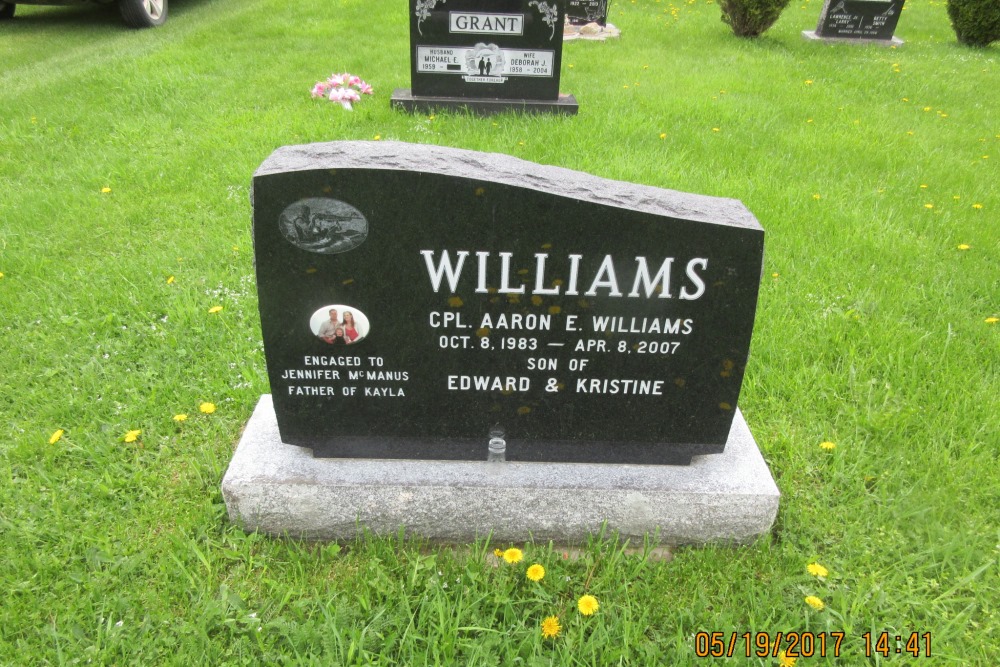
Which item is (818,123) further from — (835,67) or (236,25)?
(236,25)

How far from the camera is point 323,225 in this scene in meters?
1.76

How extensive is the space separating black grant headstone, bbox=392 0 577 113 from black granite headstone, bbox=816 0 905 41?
537 cm

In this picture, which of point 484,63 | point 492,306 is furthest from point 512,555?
point 484,63

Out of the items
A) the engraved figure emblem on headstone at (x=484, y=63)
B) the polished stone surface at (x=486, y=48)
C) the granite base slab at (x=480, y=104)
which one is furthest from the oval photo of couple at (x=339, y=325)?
the engraved figure emblem on headstone at (x=484, y=63)

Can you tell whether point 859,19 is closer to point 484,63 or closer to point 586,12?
point 586,12

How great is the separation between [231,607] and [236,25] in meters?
8.74

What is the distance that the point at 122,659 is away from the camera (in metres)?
1.74

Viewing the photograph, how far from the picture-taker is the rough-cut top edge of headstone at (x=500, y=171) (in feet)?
5.66

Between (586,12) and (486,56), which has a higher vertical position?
(586,12)

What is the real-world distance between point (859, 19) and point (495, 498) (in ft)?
32.0

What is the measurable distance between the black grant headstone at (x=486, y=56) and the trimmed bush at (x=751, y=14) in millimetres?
4050

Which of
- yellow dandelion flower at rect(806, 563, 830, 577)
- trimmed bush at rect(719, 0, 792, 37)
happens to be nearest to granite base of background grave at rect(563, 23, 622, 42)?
trimmed bush at rect(719, 0, 792, 37)

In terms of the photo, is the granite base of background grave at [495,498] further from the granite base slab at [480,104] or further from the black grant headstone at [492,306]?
the granite base slab at [480,104]

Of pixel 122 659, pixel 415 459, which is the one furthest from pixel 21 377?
pixel 415 459
